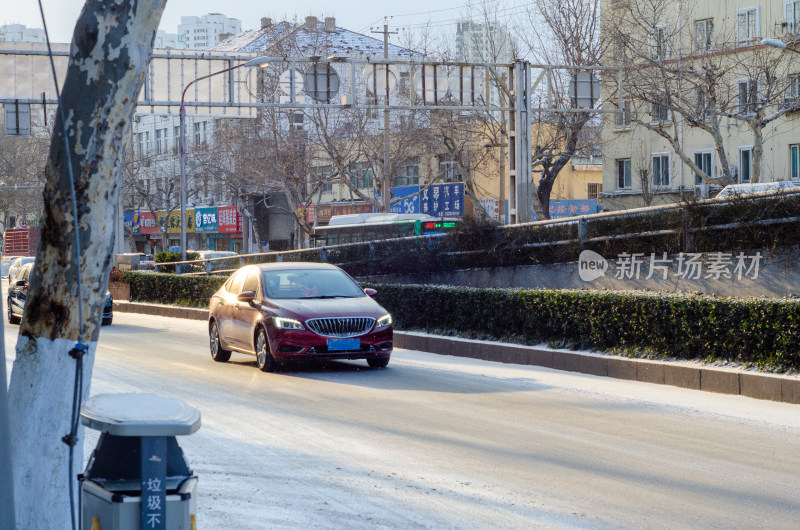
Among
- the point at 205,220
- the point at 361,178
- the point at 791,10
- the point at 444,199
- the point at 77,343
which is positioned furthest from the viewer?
the point at 205,220

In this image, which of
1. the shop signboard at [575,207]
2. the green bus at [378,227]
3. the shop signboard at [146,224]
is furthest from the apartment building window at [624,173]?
the shop signboard at [146,224]

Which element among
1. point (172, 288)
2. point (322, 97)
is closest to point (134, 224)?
point (172, 288)

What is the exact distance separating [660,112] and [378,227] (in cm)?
1108

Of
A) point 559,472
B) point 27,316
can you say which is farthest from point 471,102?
point 27,316

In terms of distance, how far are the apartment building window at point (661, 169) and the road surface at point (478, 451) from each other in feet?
109

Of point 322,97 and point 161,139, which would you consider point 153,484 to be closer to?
point 322,97

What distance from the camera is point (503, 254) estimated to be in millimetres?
22078

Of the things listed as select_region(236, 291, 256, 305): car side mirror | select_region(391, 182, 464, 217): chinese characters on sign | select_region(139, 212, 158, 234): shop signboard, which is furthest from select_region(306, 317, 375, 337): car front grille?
select_region(139, 212, 158, 234): shop signboard

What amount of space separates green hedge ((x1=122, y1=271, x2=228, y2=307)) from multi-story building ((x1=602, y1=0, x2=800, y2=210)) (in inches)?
471

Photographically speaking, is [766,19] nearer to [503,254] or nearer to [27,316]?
Result: [503,254]

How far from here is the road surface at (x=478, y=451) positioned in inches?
260

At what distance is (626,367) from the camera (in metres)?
13.5

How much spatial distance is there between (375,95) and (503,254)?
29.0 ft

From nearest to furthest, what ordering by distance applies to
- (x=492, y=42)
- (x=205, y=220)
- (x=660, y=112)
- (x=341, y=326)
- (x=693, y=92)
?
1. (x=341, y=326)
2. (x=693, y=92)
3. (x=492, y=42)
4. (x=660, y=112)
5. (x=205, y=220)
